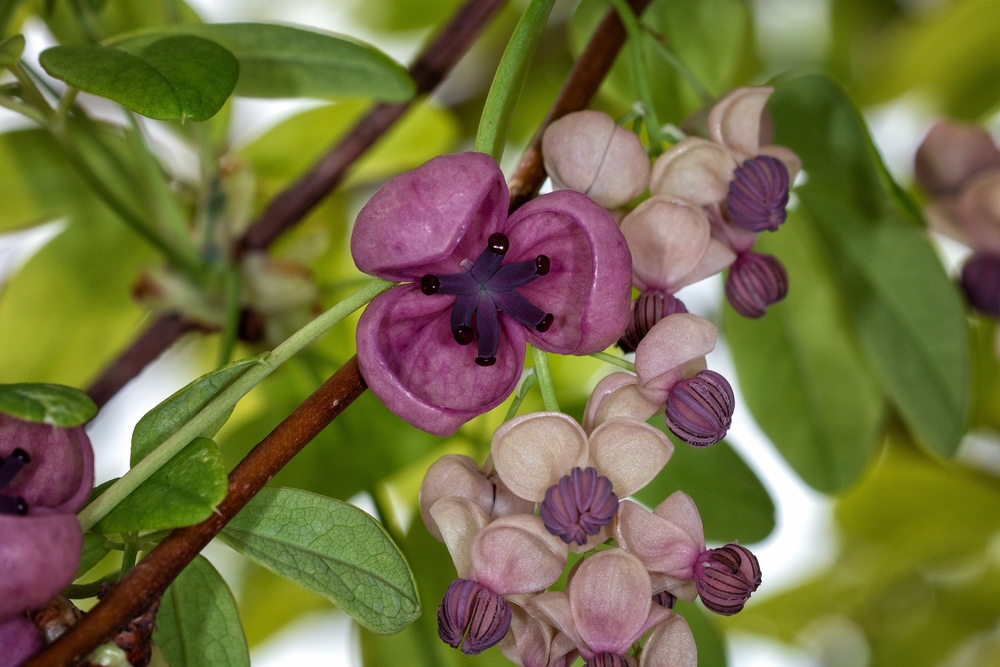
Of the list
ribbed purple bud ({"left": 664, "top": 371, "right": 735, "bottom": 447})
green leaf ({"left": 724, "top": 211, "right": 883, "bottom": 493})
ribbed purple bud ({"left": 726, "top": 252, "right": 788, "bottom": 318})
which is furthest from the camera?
green leaf ({"left": 724, "top": 211, "right": 883, "bottom": 493})

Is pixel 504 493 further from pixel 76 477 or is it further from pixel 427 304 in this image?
pixel 76 477

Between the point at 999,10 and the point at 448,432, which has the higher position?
the point at 999,10

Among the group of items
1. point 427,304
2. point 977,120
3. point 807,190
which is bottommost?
point 427,304

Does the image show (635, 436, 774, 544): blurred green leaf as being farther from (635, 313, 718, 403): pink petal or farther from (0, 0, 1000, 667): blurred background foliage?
(635, 313, 718, 403): pink petal

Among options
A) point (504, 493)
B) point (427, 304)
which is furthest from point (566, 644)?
point (427, 304)

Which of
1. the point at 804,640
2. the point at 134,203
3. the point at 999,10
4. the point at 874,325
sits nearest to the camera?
the point at 874,325

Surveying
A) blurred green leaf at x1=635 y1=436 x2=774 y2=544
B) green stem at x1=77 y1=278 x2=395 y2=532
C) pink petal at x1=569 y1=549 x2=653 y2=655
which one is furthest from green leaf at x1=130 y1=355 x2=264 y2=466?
blurred green leaf at x1=635 y1=436 x2=774 y2=544
